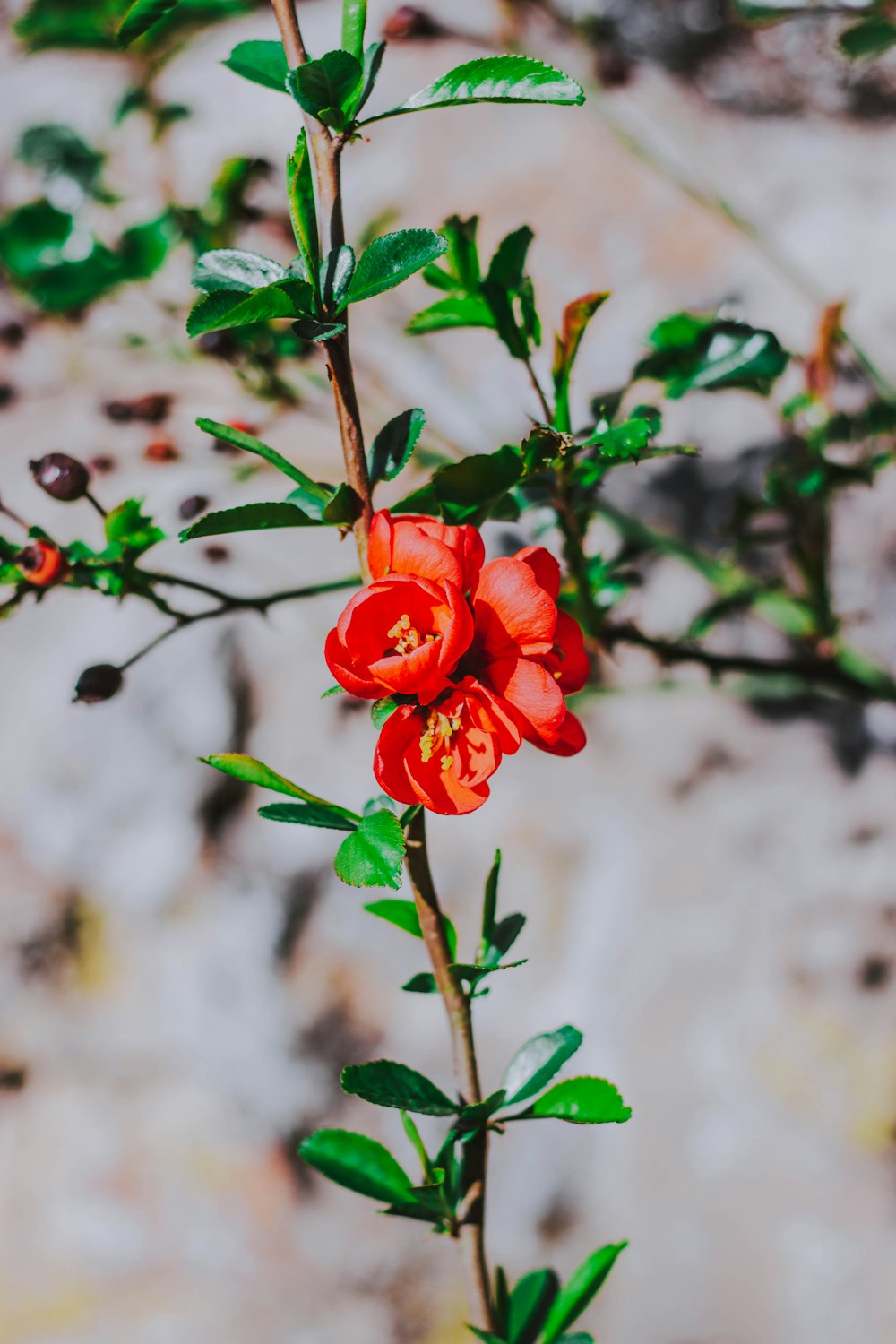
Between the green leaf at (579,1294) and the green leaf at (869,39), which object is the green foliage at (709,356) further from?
the green leaf at (579,1294)

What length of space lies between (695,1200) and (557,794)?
1.44 ft

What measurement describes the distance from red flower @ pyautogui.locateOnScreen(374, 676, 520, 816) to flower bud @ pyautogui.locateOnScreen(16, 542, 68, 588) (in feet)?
0.91

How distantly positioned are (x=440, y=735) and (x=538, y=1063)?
0.25 m

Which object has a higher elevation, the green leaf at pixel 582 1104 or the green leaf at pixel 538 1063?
the green leaf at pixel 538 1063

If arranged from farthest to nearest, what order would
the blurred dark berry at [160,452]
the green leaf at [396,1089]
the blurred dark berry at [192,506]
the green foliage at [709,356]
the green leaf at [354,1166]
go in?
1. the blurred dark berry at [160,452]
2. the blurred dark berry at [192,506]
3. the green foliage at [709,356]
4. the green leaf at [354,1166]
5. the green leaf at [396,1089]

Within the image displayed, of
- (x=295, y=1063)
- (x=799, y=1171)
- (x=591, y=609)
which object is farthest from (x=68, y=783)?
(x=799, y=1171)

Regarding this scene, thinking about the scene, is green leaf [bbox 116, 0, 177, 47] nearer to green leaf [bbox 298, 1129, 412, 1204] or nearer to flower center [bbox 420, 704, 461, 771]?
flower center [bbox 420, 704, 461, 771]

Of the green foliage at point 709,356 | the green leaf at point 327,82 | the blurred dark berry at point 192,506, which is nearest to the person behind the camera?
the green leaf at point 327,82

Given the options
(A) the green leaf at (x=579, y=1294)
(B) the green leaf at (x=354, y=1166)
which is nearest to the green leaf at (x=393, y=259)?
(B) the green leaf at (x=354, y=1166)

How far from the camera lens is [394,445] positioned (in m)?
0.57

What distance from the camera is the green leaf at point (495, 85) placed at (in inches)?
19.2

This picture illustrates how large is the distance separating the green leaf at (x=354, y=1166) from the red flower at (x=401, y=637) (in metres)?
0.33

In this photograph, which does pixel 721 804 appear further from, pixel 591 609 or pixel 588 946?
pixel 591 609

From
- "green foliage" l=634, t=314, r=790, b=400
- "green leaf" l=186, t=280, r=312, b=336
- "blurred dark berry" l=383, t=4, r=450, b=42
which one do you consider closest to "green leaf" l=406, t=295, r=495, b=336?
"green foliage" l=634, t=314, r=790, b=400
